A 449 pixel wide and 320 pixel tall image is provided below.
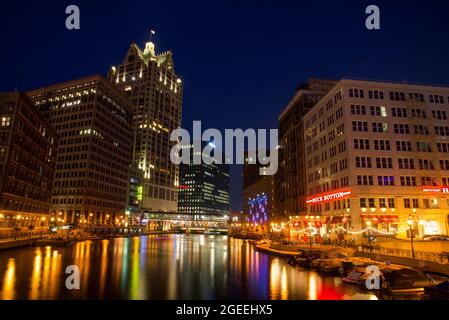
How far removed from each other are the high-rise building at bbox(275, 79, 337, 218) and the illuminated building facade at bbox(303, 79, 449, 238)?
21526 mm

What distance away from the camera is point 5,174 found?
70.4 m

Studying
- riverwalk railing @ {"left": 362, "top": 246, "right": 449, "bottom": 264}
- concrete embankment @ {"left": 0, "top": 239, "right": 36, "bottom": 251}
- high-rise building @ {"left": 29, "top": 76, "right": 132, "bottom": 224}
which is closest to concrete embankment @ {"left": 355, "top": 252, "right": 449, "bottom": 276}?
riverwalk railing @ {"left": 362, "top": 246, "right": 449, "bottom": 264}

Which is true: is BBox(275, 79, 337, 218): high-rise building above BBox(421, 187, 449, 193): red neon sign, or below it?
above

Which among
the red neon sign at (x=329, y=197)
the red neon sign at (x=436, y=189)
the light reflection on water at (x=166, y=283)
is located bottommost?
the light reflection on water at (x=166, y=283)

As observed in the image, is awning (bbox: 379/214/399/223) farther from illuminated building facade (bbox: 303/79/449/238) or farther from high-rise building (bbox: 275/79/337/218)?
high-rise building (bbox: 275/79/337/218)

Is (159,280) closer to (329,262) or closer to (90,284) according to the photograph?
(90,284)

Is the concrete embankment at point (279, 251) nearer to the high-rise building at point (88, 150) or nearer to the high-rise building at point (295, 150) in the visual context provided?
the high-rise building at point (295, 150)

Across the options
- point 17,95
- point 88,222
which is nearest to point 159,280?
point 17,95

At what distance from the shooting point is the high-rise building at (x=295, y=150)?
92.5 metres

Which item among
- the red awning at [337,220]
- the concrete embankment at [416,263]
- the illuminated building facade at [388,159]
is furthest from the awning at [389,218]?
the concrete embankment at [416,263]

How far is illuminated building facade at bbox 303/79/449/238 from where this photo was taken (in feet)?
193

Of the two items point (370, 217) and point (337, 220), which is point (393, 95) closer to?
point (370, 217)

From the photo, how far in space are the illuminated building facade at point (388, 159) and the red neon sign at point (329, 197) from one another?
0.75 feet
